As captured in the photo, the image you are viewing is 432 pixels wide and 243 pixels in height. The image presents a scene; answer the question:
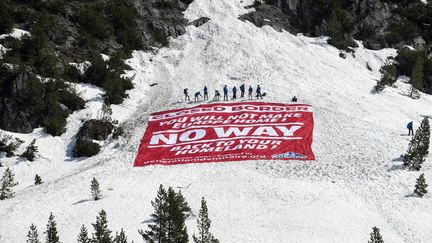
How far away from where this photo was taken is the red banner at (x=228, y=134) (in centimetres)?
3488

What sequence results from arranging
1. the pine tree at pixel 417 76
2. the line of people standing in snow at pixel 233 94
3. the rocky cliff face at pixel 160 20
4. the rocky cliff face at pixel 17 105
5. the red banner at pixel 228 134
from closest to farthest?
the red banner at pixel 228 134 < the rocky cliff face at pixel 17 105 < the line of people standing in snow at pixel 233 94 < the pine tree at pixel 417 76 < the rocky cliff face at pixel 160 20

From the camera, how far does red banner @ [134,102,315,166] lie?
114 feet

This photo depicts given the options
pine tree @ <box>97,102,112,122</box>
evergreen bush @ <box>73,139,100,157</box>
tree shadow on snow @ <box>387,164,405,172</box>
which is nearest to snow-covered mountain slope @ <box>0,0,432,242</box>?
tree shadow on snow @ <box>387,164,405,172</box>

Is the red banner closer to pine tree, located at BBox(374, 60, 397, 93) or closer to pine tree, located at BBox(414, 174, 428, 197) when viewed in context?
pine tree, located at BBox(414, 174, 428, 197)

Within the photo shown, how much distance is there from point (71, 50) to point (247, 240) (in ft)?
104

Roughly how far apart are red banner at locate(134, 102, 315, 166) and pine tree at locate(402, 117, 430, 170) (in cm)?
588

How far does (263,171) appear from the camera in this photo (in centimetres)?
3247

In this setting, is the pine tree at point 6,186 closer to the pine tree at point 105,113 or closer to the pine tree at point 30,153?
the pine tree at point 30,153

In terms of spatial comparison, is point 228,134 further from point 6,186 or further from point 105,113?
point 6,186

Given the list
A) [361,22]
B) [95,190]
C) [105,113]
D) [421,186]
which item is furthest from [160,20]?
[421,186]

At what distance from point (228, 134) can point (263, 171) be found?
232 inches

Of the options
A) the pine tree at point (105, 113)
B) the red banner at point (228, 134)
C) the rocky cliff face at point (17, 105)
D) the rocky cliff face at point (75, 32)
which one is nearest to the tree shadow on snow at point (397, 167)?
the red banner at point (228, 134)

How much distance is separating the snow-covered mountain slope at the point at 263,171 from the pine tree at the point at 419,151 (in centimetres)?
61

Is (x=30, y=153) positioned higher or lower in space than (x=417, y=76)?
lower
